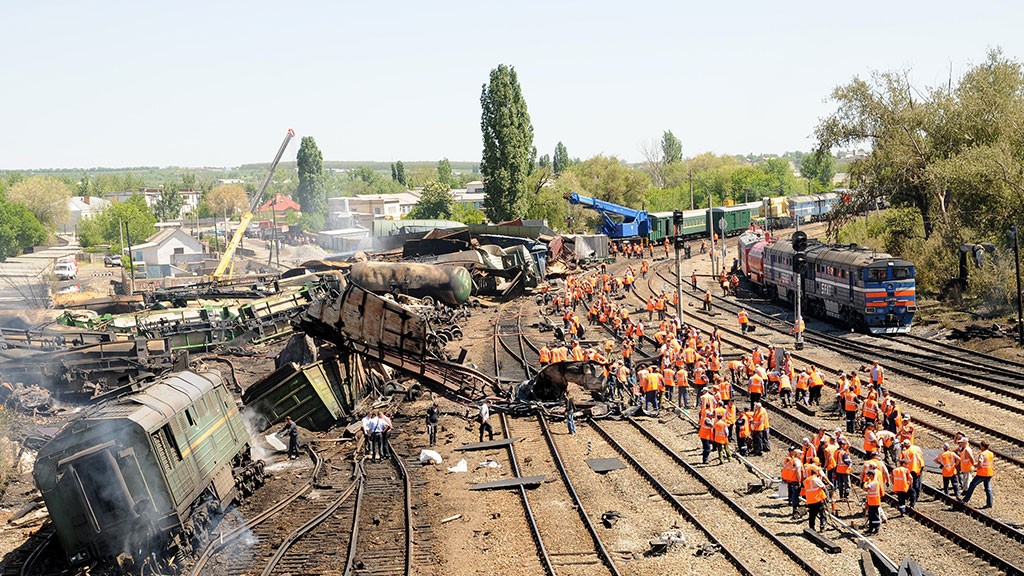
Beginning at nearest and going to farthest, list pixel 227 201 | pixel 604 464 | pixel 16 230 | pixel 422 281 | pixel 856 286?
pixel 604 464
pixel 856 286
pixel 422 281
pixel 16 230
pixel 227 201

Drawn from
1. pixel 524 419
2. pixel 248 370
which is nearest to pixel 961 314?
pixel 524 419

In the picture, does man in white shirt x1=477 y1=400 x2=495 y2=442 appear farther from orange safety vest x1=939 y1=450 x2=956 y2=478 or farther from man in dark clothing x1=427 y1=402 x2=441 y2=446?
orange safety vest x1=939 y1=450 x2=956 y2=478

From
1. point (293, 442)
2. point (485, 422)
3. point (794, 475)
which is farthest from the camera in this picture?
point (485, 422)

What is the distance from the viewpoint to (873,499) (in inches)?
584

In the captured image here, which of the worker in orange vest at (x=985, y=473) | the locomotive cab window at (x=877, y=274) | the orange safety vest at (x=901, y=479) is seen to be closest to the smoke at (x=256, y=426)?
the orange safety vest at (x=901, y=479)

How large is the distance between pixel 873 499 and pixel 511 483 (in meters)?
7.42

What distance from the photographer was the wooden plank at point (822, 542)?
46.9ft

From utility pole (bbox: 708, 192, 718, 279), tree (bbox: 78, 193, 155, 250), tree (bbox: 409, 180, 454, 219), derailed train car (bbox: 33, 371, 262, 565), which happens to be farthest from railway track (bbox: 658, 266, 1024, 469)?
tree (bbox: 78, 193, 155, 250)

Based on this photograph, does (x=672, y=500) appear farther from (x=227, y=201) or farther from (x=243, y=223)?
(x=227, y=201)

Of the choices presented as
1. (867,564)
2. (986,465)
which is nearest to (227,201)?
(986,465)

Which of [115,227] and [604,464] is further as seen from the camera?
[115,227]

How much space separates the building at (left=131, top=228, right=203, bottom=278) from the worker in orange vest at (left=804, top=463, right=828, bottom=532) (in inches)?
3289

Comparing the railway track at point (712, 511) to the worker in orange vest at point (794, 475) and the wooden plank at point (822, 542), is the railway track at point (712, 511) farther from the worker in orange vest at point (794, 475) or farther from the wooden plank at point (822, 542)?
the worker in orange vest at point (794, 475)

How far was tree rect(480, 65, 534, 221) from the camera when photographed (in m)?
72.4
